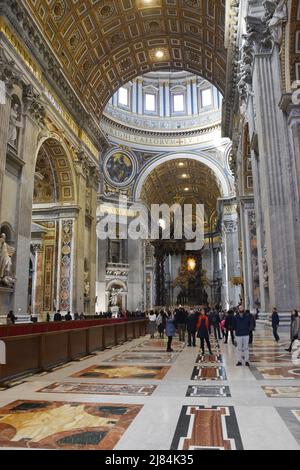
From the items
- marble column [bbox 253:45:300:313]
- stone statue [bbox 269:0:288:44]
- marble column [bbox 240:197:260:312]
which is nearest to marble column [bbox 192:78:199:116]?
marble column [bbox 240:197:260:312]

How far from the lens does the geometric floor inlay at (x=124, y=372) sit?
18.2ft

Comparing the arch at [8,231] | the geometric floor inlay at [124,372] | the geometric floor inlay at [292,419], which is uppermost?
the arch at [8,231]

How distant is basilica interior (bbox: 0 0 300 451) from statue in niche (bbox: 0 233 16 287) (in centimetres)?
6

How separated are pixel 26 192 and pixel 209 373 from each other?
845cm

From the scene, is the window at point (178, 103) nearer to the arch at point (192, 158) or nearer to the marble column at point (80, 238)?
the arch at point (192, 158)

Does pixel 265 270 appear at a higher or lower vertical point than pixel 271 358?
higher

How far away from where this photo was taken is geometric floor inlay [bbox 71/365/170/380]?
18.2ft

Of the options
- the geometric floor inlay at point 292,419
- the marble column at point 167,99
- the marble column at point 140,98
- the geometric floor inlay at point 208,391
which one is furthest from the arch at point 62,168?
the marble column at point 167,99

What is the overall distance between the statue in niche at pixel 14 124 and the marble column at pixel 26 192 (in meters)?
0.23

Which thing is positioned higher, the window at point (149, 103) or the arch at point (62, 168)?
the window at point (149, 103)

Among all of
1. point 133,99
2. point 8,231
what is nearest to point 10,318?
point 8,231

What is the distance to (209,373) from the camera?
5.73 meters

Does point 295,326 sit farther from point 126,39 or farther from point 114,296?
point 114,296
